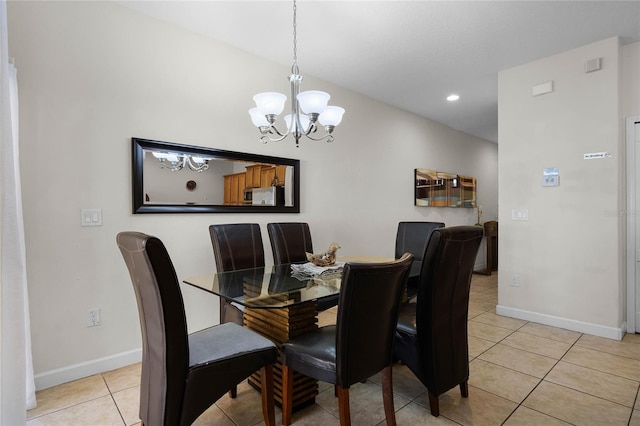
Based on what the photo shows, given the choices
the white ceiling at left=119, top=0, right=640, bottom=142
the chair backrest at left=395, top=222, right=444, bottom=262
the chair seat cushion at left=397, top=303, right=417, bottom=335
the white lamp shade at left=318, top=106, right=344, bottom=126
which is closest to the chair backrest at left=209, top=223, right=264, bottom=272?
the white lamp shade at left=318, top=106, right=344, bottom=126

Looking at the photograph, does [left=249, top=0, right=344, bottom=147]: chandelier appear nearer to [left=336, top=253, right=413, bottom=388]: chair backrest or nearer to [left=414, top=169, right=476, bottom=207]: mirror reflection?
[left=336, top=253, right=413, bottom=388]: chair backrest

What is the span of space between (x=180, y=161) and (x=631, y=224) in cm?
417

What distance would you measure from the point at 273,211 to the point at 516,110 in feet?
9.50

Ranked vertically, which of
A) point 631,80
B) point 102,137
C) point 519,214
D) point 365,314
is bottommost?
point 365,314

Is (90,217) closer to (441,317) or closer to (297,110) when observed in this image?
(297,110)

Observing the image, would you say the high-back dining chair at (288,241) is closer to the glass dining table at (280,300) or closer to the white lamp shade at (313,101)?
the glass dining table at (280,300)

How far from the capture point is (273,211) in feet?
11.1

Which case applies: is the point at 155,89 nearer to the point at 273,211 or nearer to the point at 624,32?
the point at 273,211

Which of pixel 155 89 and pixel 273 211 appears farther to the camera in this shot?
pixel 273 211

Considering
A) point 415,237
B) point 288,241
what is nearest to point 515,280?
point 415,237

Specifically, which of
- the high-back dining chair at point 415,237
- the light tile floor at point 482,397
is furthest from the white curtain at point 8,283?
the high-back dining chair at point 415,237

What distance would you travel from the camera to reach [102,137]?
2.40 metres

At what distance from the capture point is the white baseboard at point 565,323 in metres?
3.03

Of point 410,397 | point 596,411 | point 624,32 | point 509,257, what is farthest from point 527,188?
point 410,397
